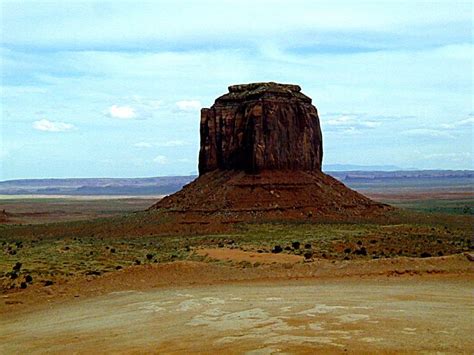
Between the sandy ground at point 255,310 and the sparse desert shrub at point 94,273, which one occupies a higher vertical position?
the sandy ground at point 255,310

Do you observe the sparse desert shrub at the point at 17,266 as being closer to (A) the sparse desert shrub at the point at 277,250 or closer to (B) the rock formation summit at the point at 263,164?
(A) the sparse desert shrub at the point at 277,250

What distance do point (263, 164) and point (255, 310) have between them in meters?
44.9

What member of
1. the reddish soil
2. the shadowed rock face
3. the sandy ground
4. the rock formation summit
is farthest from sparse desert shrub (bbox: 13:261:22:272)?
the shadowed rock face

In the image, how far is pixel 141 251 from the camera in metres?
36.3

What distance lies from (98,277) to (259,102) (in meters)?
40.2

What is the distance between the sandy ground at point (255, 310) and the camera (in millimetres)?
13625

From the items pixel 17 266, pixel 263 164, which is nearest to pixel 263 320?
pixel 17 266

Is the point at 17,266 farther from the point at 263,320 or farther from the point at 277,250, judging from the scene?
the point at 263,320

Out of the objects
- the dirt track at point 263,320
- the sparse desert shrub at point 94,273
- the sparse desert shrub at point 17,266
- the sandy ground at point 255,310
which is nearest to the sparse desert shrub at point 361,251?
the sandy ground at point 255,310

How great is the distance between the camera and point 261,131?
63062mm

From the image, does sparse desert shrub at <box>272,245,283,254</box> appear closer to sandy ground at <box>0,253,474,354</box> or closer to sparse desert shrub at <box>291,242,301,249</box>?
sparse desert shrub at <box>291,242,301,249</box>

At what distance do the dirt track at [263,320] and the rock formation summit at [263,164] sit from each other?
3375cm

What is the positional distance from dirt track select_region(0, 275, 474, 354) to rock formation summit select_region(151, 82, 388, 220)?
33749 mm

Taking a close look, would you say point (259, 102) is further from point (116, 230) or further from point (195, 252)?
point (195, 252)
